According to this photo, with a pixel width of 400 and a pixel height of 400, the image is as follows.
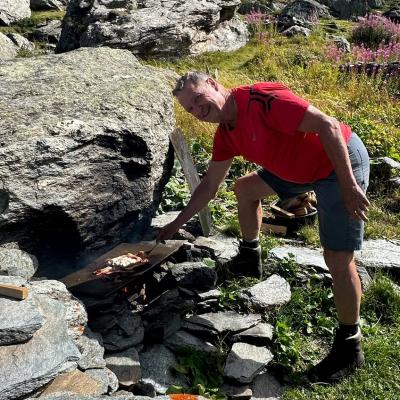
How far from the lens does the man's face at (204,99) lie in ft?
12.4

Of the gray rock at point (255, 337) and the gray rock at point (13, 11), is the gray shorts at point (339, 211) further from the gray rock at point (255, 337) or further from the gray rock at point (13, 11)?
the gray rock at point (13, 11)

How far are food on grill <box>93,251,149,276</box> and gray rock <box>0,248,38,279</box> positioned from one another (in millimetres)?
516

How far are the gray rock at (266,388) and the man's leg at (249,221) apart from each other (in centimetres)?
110

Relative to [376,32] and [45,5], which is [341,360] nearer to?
[376,32]

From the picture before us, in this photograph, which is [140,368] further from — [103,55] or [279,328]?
[103,55]

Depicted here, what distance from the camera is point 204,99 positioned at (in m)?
3.79

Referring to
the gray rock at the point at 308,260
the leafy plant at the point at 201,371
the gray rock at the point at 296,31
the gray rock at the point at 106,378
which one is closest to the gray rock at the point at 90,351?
the gray rock at the point at 106,378

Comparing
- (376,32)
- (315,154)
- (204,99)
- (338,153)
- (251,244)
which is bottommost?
(251,244)

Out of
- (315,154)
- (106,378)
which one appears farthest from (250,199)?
(106,378)

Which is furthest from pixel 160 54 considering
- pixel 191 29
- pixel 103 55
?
pixel 103 55

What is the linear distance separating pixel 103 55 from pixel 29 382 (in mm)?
3427

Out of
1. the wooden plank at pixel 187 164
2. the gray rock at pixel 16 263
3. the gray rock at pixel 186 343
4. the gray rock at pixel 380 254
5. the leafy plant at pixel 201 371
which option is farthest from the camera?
the gray rock at pixel 380 254

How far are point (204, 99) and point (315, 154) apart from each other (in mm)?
800

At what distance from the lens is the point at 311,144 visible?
382 cm
